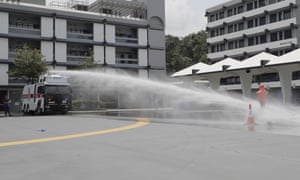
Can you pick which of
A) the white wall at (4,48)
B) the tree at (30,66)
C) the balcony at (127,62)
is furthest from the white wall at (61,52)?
the tree at (30,66)

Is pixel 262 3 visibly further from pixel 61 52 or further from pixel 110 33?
pixel 61 52

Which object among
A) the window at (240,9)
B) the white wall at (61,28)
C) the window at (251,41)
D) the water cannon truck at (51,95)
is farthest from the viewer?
the window at (240,9)

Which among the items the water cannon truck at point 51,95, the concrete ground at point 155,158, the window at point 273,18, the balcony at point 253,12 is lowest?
the concrete ground at point 155,158

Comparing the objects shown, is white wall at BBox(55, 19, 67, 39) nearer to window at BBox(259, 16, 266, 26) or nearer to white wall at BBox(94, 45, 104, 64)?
white wall at BBox(94, 45, 104, 64)

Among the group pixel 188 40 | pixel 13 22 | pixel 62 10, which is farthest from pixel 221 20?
pixel 13 22

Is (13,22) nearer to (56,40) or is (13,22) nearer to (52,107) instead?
(56,40)

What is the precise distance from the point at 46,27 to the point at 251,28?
37.2 metres

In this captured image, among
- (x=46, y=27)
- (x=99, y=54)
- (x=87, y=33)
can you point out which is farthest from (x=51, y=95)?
(x=87, y=33)

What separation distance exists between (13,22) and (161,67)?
24.9m

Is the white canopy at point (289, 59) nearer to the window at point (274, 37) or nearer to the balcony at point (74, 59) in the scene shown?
the balcony at point (74, 59)

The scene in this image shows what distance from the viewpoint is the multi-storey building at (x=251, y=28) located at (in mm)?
61625

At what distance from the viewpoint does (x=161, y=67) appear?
64.0 metres

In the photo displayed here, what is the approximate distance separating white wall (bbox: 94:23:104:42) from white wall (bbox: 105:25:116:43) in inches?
36.1

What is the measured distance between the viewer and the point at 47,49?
5331 cm
